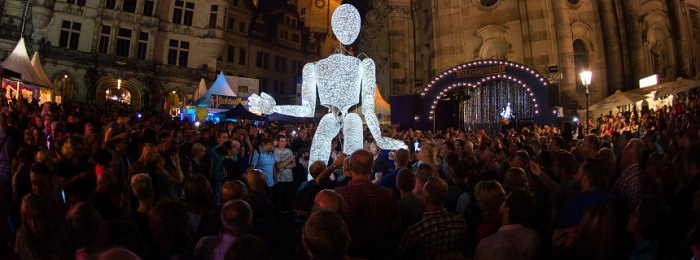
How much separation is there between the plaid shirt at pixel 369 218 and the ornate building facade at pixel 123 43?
32.4 meters

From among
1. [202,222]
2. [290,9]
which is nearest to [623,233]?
[202,222]

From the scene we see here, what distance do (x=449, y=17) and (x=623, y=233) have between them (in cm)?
2378

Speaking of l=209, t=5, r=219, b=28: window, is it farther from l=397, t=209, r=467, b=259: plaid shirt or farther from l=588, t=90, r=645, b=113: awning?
l=397, t=209, r=467, b=259: plaid shirt

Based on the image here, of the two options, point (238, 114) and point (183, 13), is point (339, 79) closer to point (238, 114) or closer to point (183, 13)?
point (238, 114)

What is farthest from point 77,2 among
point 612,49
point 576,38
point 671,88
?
point 671,88

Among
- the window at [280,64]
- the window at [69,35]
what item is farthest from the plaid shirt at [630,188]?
the window at [280,64]

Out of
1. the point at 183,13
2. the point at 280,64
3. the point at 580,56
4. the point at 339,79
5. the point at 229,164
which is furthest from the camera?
the point at 280,64

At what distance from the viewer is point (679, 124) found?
41.4 feet

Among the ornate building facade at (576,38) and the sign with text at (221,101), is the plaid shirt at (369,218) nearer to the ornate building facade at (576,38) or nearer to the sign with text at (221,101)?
the ornate building facade at (576,38)

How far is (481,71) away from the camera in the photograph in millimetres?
22266

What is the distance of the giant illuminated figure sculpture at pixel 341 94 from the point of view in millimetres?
7578

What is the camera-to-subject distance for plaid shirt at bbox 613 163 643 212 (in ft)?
15.2

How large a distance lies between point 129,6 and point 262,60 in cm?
1747

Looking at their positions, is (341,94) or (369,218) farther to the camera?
(341,94)
